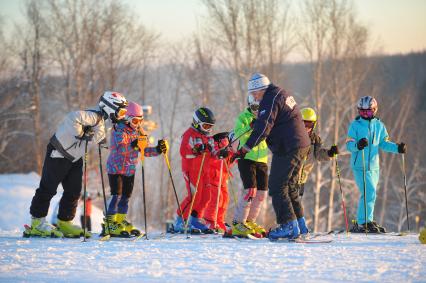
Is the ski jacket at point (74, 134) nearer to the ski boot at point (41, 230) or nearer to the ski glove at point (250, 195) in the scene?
the ski boot at point (41, 230)

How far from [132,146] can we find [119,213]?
2.99 feet

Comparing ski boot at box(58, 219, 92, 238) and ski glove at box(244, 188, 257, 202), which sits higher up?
ski glove at box(244, 188, 257, 202)

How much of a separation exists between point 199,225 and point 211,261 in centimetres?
329

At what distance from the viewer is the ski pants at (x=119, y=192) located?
823 centimetres

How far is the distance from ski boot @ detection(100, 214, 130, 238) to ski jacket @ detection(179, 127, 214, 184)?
1.48 meters

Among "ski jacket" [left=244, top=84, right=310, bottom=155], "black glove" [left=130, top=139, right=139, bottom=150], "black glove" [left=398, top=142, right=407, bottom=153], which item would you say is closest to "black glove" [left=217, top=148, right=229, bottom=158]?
"ski jacket" [left=244, top=84, right=310, bottom=155]

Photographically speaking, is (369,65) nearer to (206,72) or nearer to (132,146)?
(206,72)

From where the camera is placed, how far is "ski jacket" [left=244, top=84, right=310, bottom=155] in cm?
719

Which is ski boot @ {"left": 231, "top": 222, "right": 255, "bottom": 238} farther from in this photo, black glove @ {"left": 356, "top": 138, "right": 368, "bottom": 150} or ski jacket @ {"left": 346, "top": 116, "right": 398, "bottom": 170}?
ski jacket @ {"left": 346, "top": 116, "right": 398, "bottom": 170}

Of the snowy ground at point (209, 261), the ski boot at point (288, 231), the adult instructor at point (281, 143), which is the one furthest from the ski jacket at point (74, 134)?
the ski boot at point (288, 231)

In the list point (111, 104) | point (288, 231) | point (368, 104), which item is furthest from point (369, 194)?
point (111, 104)

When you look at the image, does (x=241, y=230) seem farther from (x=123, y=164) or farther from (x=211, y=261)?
(x=211, y=261)

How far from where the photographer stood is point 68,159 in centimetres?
811

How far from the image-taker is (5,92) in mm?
28312
